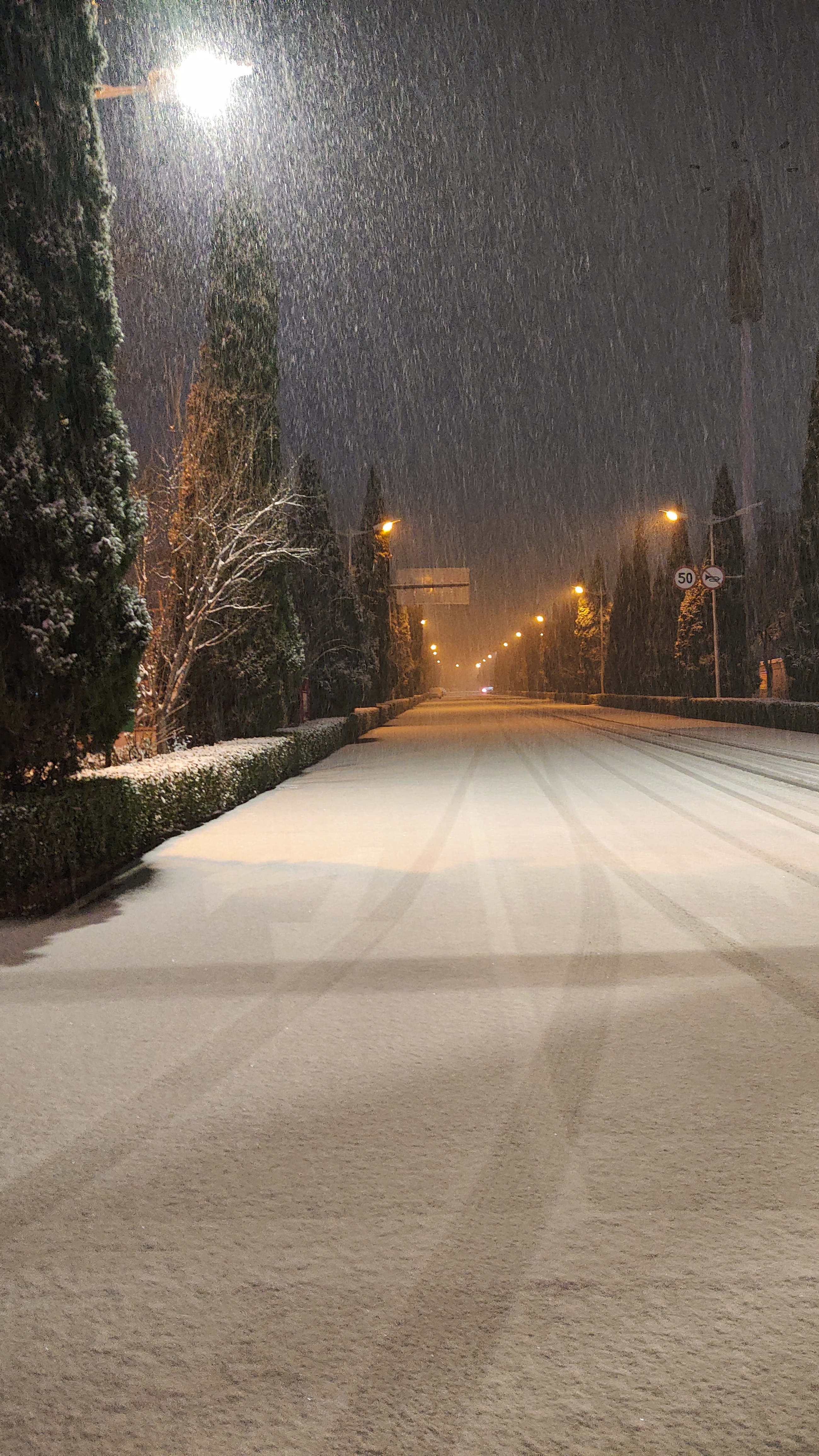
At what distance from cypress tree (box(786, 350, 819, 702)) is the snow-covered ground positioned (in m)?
27.5

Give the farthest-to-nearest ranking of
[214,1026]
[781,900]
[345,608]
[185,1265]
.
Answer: [345,608] < [781,900] < [214,1026] < [185,1265]

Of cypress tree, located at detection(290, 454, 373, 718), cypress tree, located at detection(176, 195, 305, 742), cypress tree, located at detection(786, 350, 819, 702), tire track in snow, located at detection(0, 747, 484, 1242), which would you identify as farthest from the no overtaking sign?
tire track in snow, located at detection(0, 747, 484, 1242)

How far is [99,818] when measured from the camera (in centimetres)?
1051

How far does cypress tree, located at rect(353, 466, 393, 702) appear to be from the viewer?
203 ft

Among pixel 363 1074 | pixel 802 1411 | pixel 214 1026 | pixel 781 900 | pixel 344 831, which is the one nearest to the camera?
pixel 802 1411

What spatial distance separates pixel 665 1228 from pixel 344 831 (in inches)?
427

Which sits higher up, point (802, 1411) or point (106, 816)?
point (106, 816)

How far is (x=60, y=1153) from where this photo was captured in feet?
14.6

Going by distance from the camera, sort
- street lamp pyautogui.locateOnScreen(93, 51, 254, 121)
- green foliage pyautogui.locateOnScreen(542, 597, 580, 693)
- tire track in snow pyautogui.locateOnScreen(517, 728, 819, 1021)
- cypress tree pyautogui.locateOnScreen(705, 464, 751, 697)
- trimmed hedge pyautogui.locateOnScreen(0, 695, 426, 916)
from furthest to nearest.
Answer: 1. green foliage pyautogui.locateOnScreen(542, 597, 580, 693)
2. cypress tree pyautogui.locateOnScreen(705, 464, 751, 697)
3. street lamp pyautogui.locateOnScreen(93, 51, 254, 121)
4. trimmed hedge pyautogui.locateOnScreen(0, 695, 426, 916)
5. tire track in snow pyautogui.locateOnScreen(517, 728, 819, 1021)

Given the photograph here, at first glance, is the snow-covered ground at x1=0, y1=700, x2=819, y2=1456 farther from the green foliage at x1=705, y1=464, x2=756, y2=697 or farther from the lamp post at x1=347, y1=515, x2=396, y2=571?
the green foliage at x1=705, y1=464, x2=756, y2=697

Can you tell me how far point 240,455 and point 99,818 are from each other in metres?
14.3

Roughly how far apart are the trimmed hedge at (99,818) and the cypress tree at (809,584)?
72.3 ft

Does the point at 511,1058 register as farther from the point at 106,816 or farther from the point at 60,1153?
the point at 106,816

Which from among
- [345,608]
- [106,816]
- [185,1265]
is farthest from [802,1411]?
[345,608]
